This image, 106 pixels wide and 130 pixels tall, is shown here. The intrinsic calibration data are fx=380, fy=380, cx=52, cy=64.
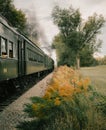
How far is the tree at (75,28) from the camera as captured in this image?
7594 centimetres

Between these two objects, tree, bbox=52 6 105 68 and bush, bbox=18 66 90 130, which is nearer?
bush, bbox=18 66 90 130

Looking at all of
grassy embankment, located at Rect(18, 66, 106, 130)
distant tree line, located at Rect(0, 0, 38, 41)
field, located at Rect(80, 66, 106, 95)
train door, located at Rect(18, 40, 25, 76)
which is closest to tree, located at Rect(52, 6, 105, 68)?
distant tree line, located at Rect(0, 0, 38, 41)

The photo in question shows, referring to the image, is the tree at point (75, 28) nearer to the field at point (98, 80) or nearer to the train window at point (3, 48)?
the field at point (98, 80)

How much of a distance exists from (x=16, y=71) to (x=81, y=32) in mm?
63293

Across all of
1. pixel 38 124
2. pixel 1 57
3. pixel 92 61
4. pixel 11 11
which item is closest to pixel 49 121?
pixel 38 124

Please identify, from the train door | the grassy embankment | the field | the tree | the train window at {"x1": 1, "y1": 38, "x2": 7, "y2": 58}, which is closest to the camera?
the grassy embankment

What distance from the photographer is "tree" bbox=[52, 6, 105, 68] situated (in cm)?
7594

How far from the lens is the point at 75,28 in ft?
254

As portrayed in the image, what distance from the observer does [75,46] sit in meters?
76.5

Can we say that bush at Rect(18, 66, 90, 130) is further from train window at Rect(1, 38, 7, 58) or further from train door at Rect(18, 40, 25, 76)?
train door at Rect(18, 40, 25, 76)

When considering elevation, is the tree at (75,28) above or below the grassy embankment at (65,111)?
above

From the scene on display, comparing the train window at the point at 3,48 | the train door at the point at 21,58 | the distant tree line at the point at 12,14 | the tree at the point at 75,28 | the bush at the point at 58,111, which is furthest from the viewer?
the tree at the point at 75,28

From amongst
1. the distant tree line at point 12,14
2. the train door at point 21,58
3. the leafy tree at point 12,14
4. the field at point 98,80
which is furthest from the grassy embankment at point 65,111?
the leafy tree at point 12,14

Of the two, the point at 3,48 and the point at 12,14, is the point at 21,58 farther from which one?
the point at 12,14
